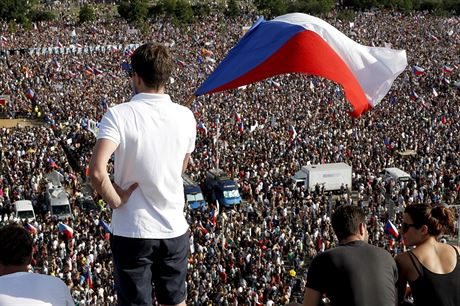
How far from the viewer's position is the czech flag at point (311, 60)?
266 inches

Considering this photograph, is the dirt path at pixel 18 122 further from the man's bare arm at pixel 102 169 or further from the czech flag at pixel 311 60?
the man's bare arm at pixel 102 169

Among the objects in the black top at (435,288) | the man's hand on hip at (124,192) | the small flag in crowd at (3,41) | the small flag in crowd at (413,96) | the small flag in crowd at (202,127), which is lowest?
the small flag in crowd at (413,96)

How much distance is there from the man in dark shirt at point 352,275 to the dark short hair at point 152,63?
1.19m

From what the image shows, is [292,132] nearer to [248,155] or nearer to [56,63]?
[248,155]

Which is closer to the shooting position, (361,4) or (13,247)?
(13,247)

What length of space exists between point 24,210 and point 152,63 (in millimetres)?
15056

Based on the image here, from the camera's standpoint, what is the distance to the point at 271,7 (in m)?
58.4

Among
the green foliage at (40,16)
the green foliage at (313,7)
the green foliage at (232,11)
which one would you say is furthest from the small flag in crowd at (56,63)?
the green foliage at (313,7)

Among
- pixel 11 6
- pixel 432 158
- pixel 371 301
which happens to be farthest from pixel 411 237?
pixel 11 6

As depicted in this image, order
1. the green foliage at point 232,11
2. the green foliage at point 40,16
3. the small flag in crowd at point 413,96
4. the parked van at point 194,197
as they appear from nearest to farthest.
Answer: the parked van at point 194,197 < the small flag in crowd at point 413,96 < the green foliage at point 40,16 < the green foliage at point 232,11

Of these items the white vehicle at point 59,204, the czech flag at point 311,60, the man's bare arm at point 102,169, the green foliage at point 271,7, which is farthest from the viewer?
the green foliage at point 271,7

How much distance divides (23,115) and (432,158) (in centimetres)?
1632

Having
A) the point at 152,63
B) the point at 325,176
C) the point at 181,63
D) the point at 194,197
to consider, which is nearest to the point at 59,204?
the point at 194,197

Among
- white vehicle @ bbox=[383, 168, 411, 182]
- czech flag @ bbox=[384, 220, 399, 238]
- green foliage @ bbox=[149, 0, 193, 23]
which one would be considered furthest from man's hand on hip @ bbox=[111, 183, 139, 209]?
green foliage @ bbox=[149, 0, 193, 23]
